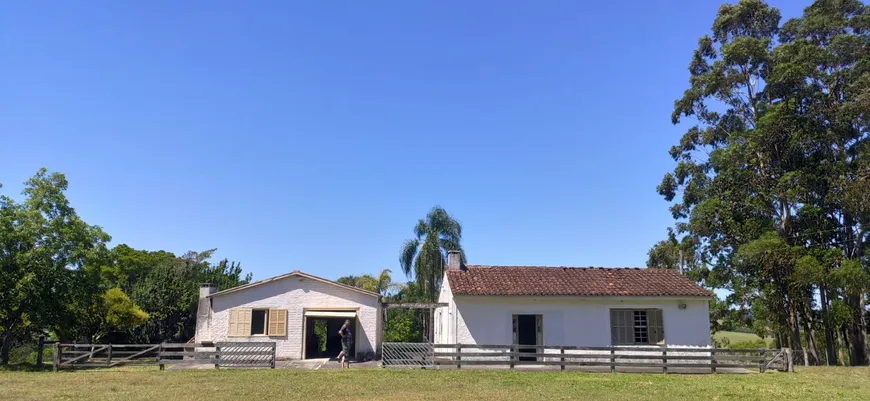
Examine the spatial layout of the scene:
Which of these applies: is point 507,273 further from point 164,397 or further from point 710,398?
point 164,397

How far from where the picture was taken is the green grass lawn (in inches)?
484

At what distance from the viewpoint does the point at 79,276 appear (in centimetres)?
2128

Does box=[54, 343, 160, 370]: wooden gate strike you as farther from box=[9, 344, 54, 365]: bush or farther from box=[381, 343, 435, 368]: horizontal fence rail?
box=[9, 344, 54, 365]: bush

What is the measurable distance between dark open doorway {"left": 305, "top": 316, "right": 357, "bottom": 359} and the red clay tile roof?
527 cm

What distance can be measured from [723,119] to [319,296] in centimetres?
2284

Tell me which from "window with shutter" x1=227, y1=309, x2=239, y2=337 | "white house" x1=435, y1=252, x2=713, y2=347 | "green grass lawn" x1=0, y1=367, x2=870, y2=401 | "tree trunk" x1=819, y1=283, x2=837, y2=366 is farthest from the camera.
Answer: "tree trunk" x1=819, y1=283, x2=837, y2=366

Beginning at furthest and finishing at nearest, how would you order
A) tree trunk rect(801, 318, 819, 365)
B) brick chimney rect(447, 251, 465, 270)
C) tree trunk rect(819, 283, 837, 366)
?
1. tree trunk rect(801, 318, 819, 365)
2. tree trunk rect(819, 283, 837, 366)
3. brick chimney rect(447, 251, 465, 270)

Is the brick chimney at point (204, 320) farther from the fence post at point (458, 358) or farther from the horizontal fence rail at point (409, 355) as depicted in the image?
the fence post at point (458, 358)

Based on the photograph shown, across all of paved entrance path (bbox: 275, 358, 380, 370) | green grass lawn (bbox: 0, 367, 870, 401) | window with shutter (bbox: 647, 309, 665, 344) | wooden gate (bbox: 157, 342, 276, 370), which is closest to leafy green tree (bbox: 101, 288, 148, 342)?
green grass lawn (bbox: 0, 367, 870, 401)

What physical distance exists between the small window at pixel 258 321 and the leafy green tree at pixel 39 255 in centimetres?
626

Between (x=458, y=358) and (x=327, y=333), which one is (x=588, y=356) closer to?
(x=458, y=358)

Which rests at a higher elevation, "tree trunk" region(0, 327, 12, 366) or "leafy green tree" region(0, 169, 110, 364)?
"leafy green tree" region(0, 169, 110, 364)

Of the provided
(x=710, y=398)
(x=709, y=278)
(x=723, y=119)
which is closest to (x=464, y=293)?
(x=710, y=398)

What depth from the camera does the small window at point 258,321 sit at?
74.6 feet
